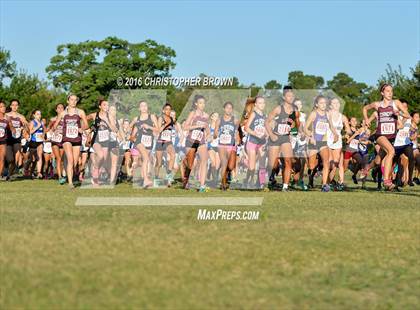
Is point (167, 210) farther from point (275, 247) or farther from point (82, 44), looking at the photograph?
point (82, 44)

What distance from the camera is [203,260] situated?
25.3 feet

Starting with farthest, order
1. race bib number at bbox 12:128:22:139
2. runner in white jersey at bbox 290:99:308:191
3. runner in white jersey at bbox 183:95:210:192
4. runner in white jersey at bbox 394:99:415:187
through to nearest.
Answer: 1. race bib number at bbox 12:128:22:139
2. runner in white jersey at bbox 290:99:308:191
3. runner in white jersey at bbox 183:95:210:192
4. runner in white jersey at bbox 394:99:415:187

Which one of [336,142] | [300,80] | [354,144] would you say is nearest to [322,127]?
[336,142]

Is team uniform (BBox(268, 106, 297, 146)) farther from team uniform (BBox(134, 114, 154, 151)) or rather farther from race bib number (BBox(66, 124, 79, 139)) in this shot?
race bib number (BBox(66, 124, 79, 139))

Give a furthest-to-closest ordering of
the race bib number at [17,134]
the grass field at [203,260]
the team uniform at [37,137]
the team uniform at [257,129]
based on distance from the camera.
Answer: the team uniform at [37,137]
the race bib number at [17,134]
the team uniform at [257,129]
the grass field at [203,260]

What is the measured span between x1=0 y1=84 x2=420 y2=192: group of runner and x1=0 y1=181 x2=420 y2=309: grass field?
7417mm

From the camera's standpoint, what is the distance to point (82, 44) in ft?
269

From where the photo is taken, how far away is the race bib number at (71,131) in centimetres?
1956

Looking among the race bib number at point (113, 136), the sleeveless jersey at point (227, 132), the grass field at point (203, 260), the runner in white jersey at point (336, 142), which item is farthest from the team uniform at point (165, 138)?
the grass field at point (203, 260)

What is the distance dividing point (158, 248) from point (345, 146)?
55.1ft

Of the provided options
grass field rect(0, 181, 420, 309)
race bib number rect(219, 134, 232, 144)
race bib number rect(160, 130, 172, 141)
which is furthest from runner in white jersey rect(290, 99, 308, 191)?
grass field rect(0, 181, 420, 309)

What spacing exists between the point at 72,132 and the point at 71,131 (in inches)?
1.4

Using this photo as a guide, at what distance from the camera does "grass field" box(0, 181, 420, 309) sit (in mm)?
6340

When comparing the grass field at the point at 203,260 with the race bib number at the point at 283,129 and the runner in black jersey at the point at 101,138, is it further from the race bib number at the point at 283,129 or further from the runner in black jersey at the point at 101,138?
the runner in black jersey at the point at 101,138
